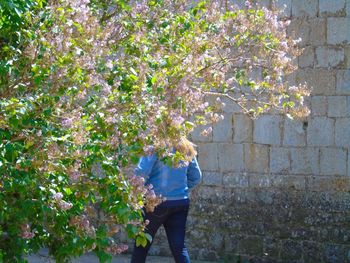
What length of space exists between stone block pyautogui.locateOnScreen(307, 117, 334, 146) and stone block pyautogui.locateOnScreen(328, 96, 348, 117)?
0.26ft

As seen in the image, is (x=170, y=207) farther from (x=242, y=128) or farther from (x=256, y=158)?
(x=242, y=128)

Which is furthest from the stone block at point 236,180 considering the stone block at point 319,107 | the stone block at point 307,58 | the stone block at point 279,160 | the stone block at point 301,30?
the stone block at point 301,30

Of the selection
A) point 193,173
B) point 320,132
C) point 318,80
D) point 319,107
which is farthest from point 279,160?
point 193,173

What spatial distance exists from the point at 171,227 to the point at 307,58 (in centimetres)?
264

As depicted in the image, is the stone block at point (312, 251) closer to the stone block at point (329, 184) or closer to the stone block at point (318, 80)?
the stone block at point (329, 184)

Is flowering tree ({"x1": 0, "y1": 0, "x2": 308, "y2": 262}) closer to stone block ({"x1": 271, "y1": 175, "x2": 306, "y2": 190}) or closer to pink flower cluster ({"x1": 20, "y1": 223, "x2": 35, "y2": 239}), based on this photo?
pink flower cluster ({"x1": 20, "y1": 223, "x2": 35, "y2": 239})

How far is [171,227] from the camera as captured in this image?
6.64 metres

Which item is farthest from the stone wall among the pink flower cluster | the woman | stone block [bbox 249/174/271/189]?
the pink flower cluster

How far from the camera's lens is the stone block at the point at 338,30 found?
8164 millimetres

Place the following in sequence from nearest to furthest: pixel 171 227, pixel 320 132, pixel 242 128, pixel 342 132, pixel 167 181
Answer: pixel 167 181
pixel 171 227
pixel 342 132
pixel 320 132
pixel 242 128

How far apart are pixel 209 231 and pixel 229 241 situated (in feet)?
0.83

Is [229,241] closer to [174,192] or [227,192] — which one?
[227,192]

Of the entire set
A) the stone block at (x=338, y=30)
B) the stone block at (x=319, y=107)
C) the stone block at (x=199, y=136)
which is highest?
the stone block at (x=338, y=30)

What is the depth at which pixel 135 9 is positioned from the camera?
5.20 m
